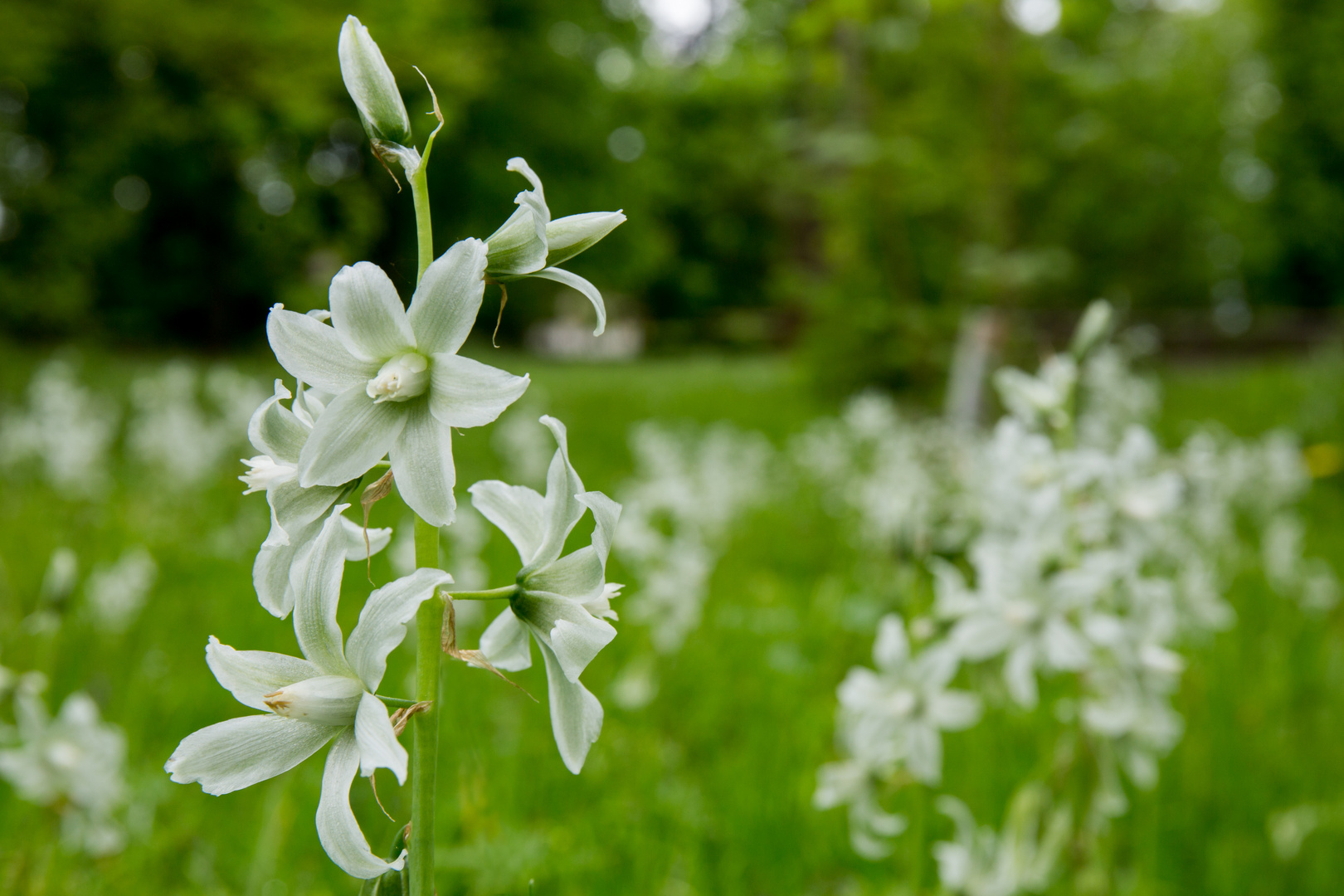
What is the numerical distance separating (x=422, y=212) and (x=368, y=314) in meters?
0.08

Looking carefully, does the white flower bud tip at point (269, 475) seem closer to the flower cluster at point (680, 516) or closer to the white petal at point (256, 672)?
the white petal at point (256, 672)

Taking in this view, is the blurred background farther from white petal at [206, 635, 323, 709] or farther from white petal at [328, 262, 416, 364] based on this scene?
white petal at [206, 635, 323, 709]

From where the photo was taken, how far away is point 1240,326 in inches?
566

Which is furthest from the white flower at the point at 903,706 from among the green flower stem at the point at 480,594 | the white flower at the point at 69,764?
the white flower at the point at 69,764

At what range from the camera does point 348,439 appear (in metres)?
0.67

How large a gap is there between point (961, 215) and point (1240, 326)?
190 inches

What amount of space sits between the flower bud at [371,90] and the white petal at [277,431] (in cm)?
19

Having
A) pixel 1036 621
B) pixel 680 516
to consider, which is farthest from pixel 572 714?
pixel 680 516

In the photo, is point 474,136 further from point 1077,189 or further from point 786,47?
point 1077,189

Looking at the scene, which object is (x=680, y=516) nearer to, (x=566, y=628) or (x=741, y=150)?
(x=566, y=628)

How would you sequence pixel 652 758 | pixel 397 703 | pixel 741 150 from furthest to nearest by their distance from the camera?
pixel 741 150, pixel 652 758, pixel 397 703

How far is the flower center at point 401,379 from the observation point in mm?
669

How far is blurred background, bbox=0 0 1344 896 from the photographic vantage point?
214cm

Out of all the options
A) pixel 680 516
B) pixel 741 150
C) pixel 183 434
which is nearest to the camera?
pixel 680 516
